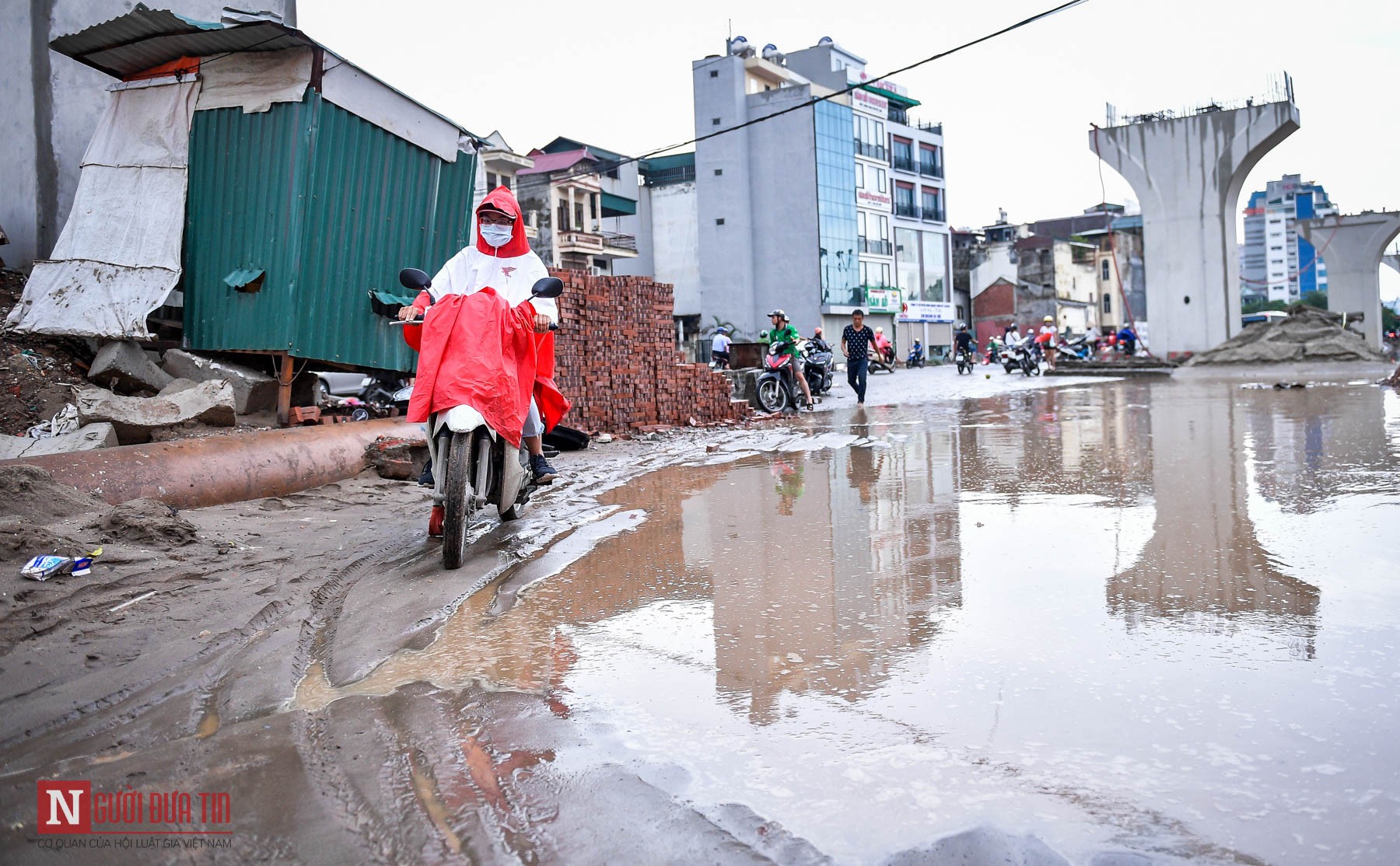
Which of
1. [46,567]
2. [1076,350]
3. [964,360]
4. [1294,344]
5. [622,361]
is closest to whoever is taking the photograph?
[46,567]

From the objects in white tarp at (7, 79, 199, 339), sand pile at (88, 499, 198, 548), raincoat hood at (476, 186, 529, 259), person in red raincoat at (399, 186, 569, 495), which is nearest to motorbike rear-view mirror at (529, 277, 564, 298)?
person in red raincoat at (399, 186, 569, 495)

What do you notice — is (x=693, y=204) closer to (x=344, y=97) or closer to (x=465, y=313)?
(x=344, y=97)

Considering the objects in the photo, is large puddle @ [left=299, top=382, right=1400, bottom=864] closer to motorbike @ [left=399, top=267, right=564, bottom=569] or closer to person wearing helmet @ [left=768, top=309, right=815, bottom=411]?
motorbike @ [left=399, top=267, right=564, bottom=569]

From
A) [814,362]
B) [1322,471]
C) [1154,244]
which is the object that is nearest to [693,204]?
[1154,244]

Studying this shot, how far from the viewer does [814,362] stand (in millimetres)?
20469

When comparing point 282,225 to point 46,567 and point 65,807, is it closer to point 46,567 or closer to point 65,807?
point 46,567

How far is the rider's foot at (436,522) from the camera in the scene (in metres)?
5.84

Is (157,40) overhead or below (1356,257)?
below

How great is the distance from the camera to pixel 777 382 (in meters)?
17.4

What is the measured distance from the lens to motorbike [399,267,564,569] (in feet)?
16.5

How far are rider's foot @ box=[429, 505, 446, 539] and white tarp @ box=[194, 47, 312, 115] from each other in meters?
5.44

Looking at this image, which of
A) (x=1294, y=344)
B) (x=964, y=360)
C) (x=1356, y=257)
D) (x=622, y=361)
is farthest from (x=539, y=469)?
(x=1356, y=257)

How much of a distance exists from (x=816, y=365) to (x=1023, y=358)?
11.5 meters

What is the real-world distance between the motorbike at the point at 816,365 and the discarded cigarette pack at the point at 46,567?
54.5ft
